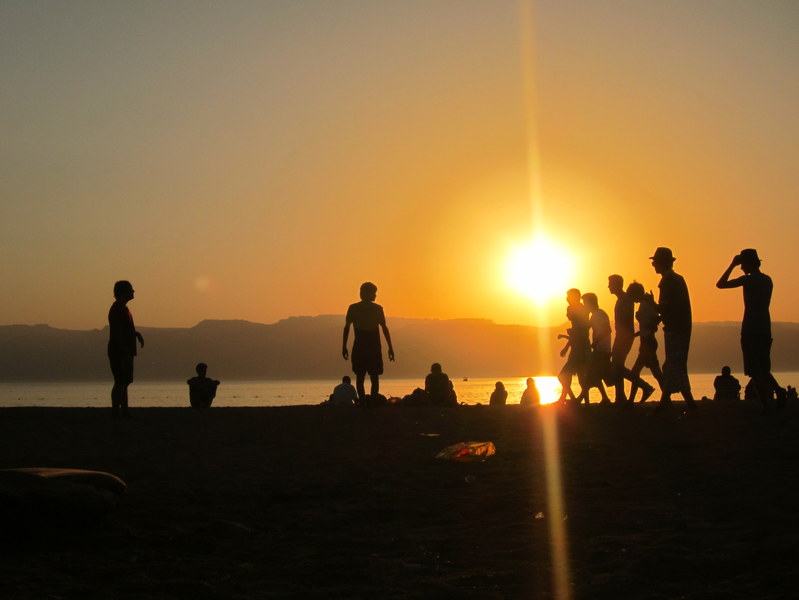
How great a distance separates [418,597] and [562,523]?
2074mm

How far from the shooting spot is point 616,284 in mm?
14609

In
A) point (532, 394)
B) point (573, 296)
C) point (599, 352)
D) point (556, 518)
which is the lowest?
point (556, 518)

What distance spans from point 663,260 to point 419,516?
706 centimetres

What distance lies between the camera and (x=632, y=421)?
13062mm

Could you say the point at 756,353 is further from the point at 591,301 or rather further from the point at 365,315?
the point at 365,315

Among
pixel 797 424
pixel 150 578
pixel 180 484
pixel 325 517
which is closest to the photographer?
pixel 150 578

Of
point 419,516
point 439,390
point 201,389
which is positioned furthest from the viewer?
point 201,389

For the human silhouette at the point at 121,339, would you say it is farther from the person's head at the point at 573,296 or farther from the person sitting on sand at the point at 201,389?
the person's head at the point at 573,296

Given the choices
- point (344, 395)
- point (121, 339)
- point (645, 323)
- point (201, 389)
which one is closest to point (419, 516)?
point (645, 323)

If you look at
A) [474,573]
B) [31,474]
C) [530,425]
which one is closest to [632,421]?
[530,425]

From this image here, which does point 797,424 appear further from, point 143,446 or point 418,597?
point 143,446

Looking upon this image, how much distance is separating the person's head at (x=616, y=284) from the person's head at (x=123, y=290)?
789 centimetres

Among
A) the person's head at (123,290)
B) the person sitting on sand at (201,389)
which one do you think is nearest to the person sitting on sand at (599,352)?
the person's head at (123,290)

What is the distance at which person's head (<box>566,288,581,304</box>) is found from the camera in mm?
15803
